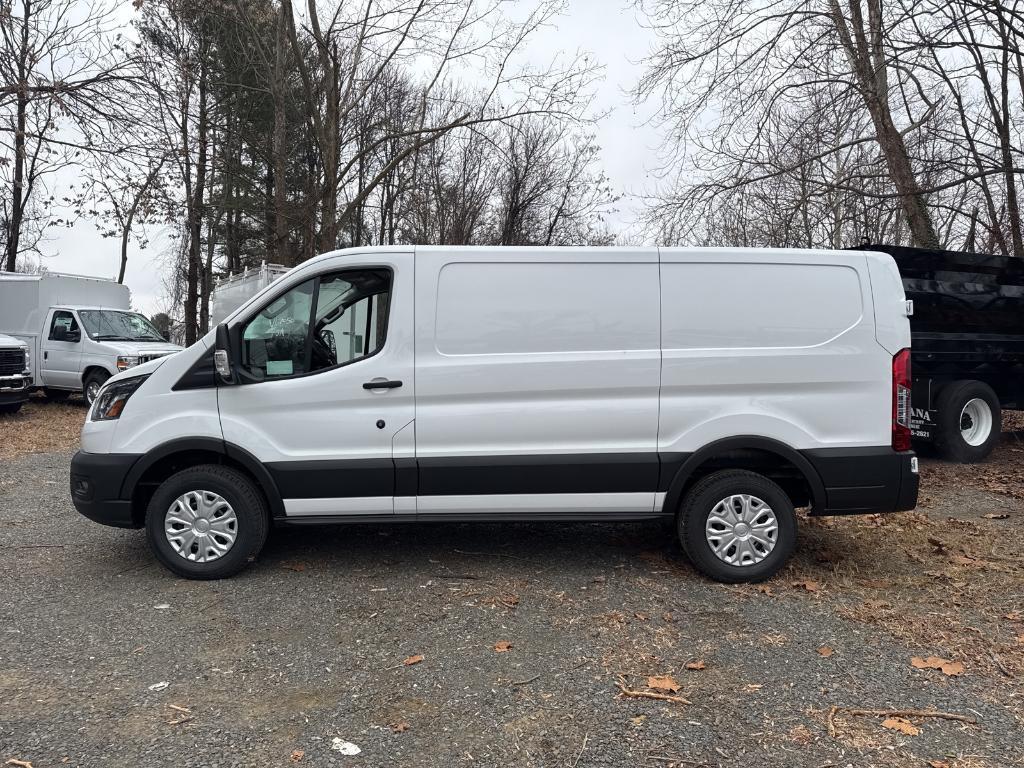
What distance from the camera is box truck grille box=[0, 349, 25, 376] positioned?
12.3 meters

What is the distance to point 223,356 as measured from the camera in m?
4.50

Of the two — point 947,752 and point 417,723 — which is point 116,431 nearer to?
point 417,723

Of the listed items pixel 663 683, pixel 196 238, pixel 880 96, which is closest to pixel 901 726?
pixel 663 683

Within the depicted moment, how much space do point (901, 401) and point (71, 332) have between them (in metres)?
14.1

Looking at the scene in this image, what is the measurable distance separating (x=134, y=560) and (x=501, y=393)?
288cm

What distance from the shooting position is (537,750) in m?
2.90

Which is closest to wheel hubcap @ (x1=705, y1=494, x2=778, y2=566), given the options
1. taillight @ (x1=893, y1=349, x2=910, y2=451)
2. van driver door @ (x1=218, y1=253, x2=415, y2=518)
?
taillight @ (x1=893, y1=349, x2=910, y2=451)

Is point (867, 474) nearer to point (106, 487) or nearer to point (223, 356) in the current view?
point (223, 356)

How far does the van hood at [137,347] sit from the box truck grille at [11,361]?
4.19ft

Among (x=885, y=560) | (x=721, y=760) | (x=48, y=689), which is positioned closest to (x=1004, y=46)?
(x=885, y=560)

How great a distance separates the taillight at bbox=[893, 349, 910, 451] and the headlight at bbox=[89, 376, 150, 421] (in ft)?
15.3

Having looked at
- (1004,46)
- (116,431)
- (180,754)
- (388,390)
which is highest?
(1004,46)

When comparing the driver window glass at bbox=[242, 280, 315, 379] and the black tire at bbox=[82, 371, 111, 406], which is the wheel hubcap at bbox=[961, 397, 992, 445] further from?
the black tire at bbox=[82, 371, 111, 406]

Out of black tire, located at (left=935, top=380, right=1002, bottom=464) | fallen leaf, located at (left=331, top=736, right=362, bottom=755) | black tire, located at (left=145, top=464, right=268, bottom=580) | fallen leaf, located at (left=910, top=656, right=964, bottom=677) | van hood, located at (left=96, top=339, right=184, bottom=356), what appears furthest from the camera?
van hood, located at (left=96, top=339, right=184, bottom=356)
